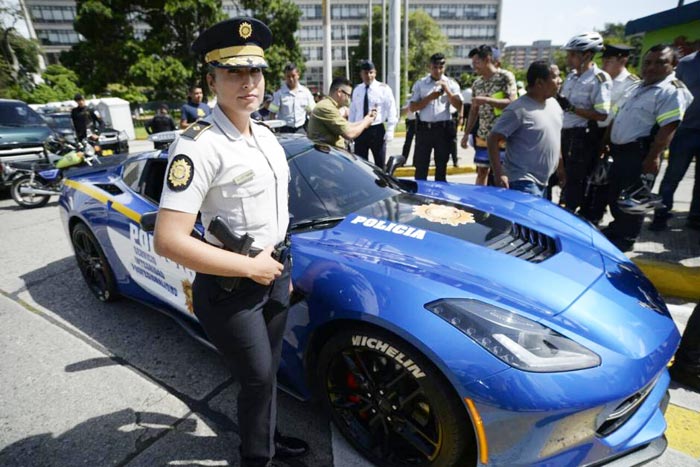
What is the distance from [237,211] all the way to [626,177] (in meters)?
3.87

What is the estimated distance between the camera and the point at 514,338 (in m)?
1.47

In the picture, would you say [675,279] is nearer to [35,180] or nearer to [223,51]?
[223,51]

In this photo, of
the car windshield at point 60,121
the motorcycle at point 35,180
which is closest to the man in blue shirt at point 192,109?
the motorcycle at point 35,180

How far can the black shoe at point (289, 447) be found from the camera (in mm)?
1843

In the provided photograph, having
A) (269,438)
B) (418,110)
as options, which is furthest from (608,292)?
(418,110)

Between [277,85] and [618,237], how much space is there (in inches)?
1167

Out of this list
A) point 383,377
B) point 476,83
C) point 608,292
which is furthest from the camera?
point 476,83

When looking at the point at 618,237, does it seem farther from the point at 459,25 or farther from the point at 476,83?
the point at 459,25

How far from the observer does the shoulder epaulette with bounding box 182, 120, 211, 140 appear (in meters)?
1.29

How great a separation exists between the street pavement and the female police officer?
583 mm

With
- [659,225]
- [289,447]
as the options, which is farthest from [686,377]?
[659,225]

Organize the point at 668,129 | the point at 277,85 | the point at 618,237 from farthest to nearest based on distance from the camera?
the point at 277,85 → the point at 618,237 → the point at 668,129

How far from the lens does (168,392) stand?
2371 mm

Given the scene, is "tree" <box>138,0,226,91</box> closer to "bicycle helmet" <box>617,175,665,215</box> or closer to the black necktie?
the black necktie
